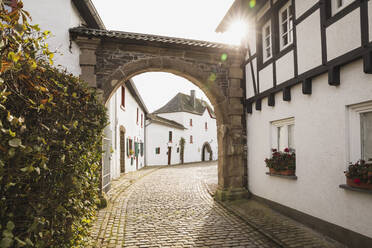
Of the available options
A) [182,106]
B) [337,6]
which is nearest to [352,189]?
[337,6]

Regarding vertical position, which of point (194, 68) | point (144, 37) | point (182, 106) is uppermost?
point (182, 106)

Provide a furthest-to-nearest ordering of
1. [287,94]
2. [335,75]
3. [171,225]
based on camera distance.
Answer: [287,94], [171,225], [335,75]

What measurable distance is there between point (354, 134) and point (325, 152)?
63cm

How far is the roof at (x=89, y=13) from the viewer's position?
7.43m

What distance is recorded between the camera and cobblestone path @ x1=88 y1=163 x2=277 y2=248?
15.0ft

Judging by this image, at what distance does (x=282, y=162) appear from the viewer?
6090mm

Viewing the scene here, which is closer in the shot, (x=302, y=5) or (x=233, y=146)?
(x=302, y=5)

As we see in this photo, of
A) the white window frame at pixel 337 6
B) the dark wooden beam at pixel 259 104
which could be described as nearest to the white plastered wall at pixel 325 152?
the dark wooden beam at pixel 259 104

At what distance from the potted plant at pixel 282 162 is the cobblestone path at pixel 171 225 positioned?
139cm

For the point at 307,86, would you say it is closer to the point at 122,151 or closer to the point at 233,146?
the point at 233,146

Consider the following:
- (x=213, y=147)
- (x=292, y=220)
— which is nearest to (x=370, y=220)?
(x=292, y=220)

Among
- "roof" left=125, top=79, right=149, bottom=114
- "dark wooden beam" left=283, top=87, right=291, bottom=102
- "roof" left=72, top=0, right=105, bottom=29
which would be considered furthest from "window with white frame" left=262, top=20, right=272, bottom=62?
"roof" left=125, top=79, right=149, bottom=114

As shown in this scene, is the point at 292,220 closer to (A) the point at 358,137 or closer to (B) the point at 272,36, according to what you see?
(A) the point at 358,137

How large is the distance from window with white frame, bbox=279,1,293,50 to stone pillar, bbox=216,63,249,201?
188cm
